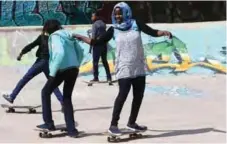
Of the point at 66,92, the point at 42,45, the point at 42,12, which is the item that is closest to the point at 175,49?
the point at 42,12

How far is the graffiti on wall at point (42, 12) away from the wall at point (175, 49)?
2.97 metres

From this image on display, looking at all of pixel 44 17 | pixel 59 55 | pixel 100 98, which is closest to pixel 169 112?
pixel 100 98

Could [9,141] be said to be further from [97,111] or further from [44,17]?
[44,17]

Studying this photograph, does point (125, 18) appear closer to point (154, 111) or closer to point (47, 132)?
point (47, 132)

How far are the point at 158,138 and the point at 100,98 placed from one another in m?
3.61

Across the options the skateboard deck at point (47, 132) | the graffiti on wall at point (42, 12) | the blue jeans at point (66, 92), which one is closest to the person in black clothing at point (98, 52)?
the graffiti on wall at point (42, 12)

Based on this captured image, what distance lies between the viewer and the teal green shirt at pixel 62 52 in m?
7.20

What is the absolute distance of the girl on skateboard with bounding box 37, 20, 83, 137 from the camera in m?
7.22

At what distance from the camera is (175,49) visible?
45.3 ft

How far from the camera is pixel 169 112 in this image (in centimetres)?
945

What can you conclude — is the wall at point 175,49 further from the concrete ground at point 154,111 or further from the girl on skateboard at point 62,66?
the girl on skateboard at point 62,66

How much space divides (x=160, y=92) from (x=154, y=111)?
2018mm

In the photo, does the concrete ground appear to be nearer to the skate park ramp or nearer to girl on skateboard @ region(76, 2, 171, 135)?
the skate park ramp

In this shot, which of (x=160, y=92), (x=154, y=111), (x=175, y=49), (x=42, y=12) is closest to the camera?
(x=154, y=111)
